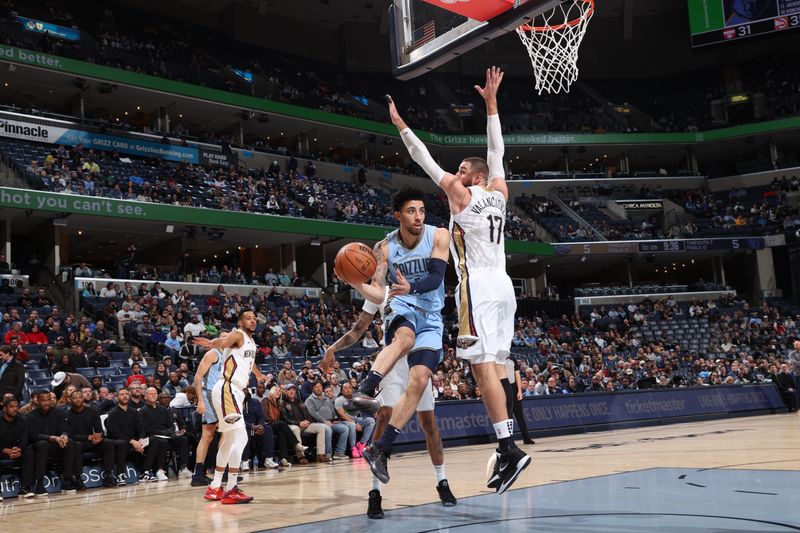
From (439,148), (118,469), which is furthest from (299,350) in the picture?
(439,148)

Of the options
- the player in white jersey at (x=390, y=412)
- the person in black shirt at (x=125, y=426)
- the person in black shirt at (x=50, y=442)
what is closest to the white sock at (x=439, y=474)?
the player in white jersey at (x=390, y=412)

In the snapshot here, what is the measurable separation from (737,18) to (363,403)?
40067 millimetres

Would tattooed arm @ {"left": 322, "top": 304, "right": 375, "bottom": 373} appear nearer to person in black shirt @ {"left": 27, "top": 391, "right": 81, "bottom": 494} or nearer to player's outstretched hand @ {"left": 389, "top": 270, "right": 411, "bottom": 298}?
player's outstretched hand @ {"left": 389, "top": 270, "right": 411, "bottom": 298}

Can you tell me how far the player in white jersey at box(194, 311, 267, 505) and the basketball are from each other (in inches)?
95.1

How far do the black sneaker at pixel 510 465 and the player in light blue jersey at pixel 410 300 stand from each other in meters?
0.78

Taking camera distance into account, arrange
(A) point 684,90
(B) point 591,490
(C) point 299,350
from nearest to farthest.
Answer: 1. (B) point 591,490
2. (C) point 299,350
3. (A) point 684,90

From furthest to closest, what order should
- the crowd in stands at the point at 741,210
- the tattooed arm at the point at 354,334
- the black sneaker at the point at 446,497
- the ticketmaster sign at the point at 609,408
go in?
1. the crowd in stands at the point at 741,210
2. the ticketmaster sign at the point at 609,408
3. the tattooed arm at the point at 354,334
4. the black sneaker at the point at 446,497

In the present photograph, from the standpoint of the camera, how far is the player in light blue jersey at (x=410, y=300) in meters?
5.81

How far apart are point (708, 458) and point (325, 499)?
13.7 ft

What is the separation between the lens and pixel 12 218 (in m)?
25.3

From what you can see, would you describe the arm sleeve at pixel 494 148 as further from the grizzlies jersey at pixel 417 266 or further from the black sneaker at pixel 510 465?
the black sneaker at pixel 510 465

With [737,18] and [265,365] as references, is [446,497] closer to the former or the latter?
[265,365]

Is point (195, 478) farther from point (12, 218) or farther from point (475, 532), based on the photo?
point (12, 218)

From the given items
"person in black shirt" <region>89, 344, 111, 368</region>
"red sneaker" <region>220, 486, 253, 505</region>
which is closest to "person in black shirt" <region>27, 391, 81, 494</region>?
"red sneaker" <region>220, 486, 253, 505</region>
